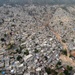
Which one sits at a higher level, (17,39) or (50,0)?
(50,0)

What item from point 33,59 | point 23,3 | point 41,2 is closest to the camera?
point 33,59

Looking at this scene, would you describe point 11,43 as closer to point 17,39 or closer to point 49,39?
point 17,39

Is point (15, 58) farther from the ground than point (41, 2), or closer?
closer

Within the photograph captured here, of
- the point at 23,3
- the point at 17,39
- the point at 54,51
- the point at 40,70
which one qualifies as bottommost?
the point at 40,70

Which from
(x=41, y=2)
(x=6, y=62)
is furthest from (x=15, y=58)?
(x=41, y=2)

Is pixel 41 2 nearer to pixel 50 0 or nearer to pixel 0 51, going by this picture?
pixel 50 0

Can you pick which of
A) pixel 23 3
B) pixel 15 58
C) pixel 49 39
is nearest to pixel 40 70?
pixel 15 58

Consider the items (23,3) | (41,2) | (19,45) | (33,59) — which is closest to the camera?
(33,59)

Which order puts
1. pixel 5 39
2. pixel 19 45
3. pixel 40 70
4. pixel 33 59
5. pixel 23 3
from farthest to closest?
1. pixel 23 3
2. pixel 5 39
3. pixel 19 45
4. pixel 33 59
5. pixel 40 70

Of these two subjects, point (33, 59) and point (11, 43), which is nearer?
point (33, 59)
